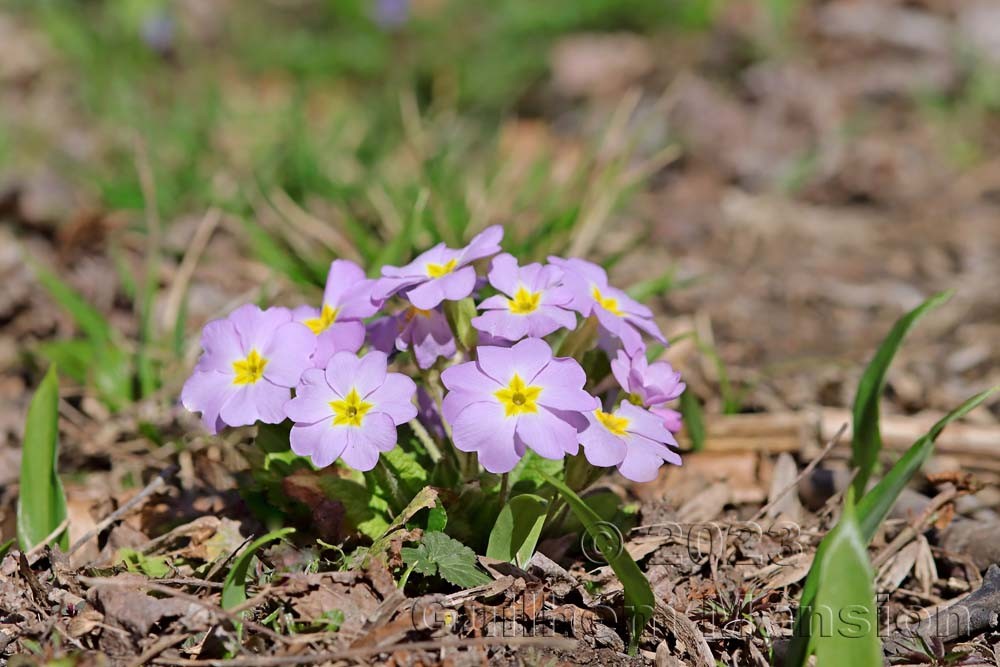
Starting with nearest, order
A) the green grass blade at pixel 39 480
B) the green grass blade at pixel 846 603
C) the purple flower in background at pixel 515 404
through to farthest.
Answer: the green grass blade at pixel 846 603
the purple flower in background at pixel 515 404
the green grass blade at pixel 39 480

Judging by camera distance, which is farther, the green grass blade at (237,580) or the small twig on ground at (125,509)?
the small twig on ground at (125,509)

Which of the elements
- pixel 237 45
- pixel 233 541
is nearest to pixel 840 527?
pixel 233 541

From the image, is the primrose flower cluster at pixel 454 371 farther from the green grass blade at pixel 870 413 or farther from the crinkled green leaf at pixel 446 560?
the green grass blade at pixel 870 413

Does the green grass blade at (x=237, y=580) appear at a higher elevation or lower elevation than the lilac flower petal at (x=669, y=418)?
lower

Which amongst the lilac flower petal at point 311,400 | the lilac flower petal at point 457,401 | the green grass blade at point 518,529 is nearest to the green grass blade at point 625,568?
the green grass blade at point 518,529

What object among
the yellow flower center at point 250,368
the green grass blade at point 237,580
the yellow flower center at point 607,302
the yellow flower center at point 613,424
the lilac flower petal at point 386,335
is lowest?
the green grass blade at point 237,580

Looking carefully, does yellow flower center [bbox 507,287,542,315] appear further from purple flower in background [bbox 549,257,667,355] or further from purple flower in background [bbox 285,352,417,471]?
purple flower in background [bbox 285,352,417,471]

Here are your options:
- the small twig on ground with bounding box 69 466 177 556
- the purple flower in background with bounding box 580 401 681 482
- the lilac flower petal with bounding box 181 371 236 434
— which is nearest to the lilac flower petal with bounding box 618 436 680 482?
the purple flower in background with bounding box 580 401 681 482
